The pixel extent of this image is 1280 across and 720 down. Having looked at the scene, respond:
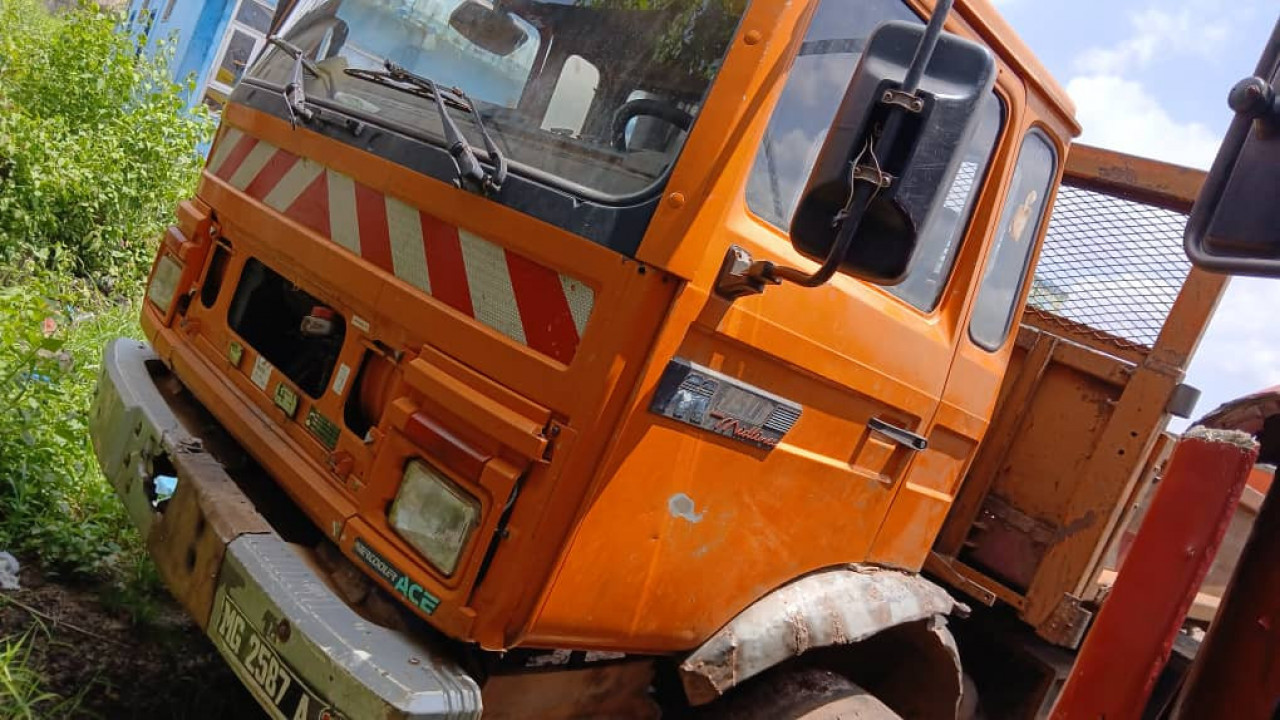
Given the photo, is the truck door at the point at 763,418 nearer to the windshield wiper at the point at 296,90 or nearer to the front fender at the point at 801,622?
the front fender at the point at 801,622

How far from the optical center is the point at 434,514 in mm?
1985

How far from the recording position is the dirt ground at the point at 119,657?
2629 millimetres

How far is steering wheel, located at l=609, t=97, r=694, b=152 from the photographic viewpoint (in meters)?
1.99

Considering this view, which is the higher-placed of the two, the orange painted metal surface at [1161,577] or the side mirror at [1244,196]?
the side mirror at [1244,196]

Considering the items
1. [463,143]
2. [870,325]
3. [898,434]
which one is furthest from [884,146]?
[898,434]

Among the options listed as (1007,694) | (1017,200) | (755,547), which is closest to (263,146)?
(755,547)

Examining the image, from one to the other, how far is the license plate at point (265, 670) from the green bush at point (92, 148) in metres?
4.35

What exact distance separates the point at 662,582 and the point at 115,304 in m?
5.18

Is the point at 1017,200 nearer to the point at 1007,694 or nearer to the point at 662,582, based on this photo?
the point at 662,582

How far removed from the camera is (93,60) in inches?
244

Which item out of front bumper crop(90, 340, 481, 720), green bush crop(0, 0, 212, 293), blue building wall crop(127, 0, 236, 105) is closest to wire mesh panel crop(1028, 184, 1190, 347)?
front bumper crop(90, 340, 481, 720)

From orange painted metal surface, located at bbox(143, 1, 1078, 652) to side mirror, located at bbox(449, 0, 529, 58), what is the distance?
42 cm

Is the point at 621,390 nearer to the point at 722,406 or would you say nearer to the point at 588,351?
the point at 588,351

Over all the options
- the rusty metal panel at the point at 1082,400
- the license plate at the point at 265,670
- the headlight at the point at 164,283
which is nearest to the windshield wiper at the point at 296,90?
the headlight at the point at 164,283
